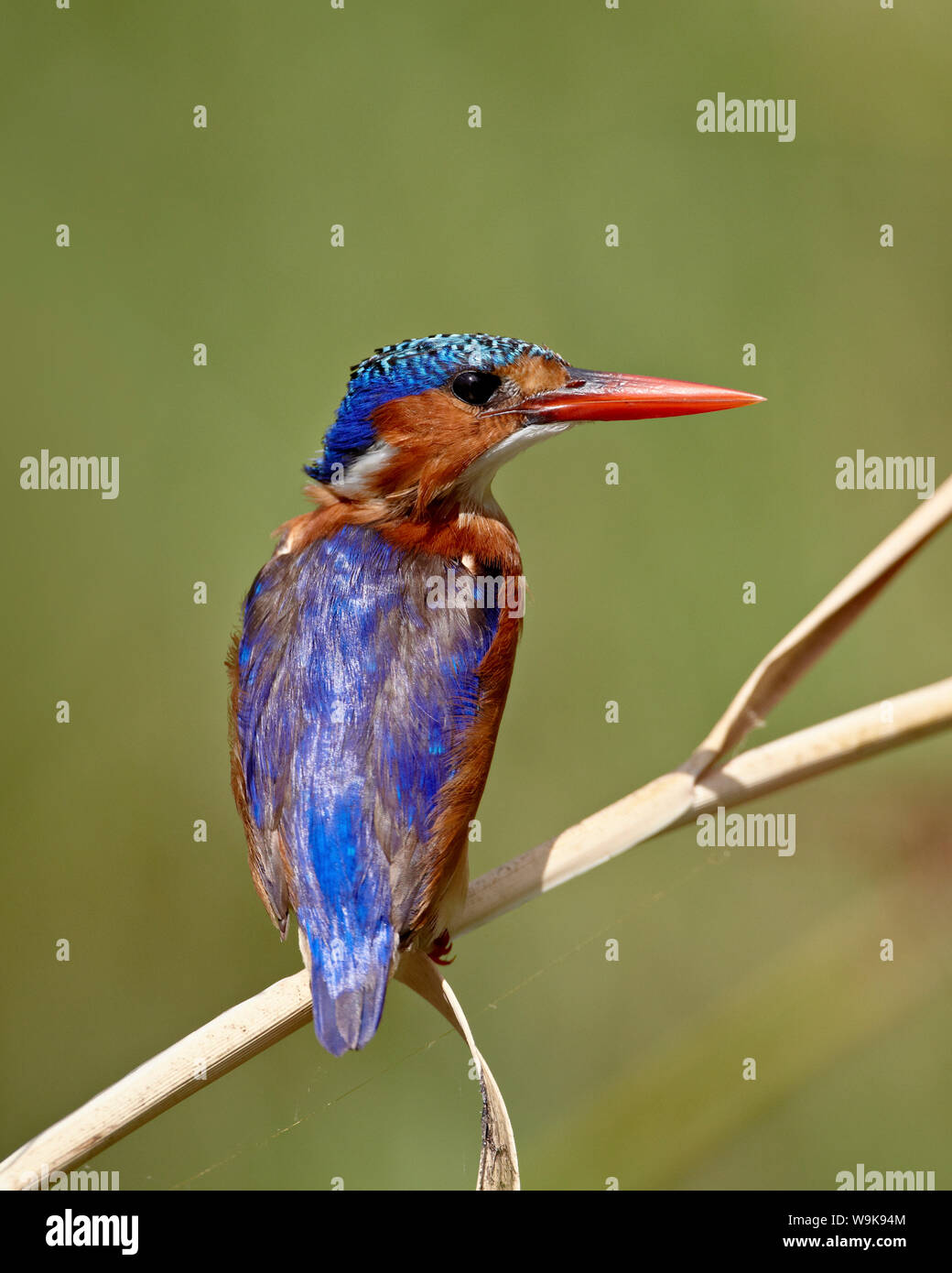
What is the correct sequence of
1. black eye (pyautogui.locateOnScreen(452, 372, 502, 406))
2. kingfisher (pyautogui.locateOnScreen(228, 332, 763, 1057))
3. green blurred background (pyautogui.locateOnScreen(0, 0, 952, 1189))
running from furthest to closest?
green blurred background (pyautogui.locateOnScreen(0, 0, 952, 1189)), black eye (pyautogui.locateOnScreen(452, 372, 502, 406)), kingfisher (pyautogui.locateOnScreen(228, 332, 763, 1057))

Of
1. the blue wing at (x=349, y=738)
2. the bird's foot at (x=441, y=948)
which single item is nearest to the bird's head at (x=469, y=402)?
the blue wing at (x=349, y=738)

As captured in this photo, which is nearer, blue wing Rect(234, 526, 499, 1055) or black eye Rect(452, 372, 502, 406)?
blue wing Rect(234, 526, 499, 1055)

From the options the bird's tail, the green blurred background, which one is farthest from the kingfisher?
the green blurred background

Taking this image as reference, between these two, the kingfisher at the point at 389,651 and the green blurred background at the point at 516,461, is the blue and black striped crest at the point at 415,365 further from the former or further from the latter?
the green blurred background at the point at 516,461

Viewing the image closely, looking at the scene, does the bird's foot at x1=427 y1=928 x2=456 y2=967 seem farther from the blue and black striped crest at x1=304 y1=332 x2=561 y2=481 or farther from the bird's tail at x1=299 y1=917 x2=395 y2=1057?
the blue and black striped crest at x1=304 y1=332 x2=561 y2=481

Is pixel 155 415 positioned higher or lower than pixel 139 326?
lower

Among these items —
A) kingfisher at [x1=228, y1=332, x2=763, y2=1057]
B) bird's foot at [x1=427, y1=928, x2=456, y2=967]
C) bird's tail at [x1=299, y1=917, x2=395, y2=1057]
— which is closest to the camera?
bird's tail at [x1=299, y1=917, x2=395, y2=1057]

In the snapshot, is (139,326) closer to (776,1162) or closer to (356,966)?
(356,966)
